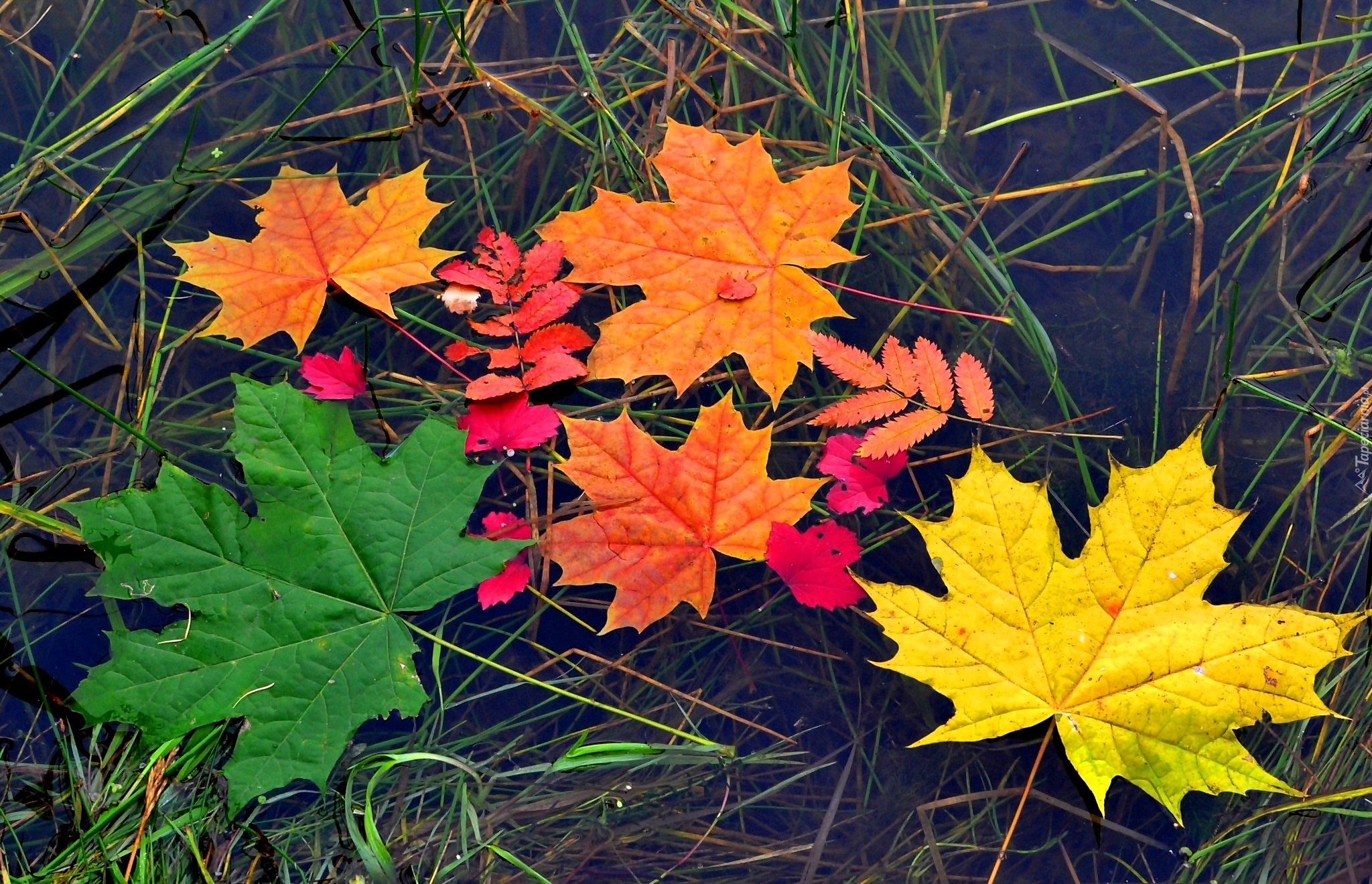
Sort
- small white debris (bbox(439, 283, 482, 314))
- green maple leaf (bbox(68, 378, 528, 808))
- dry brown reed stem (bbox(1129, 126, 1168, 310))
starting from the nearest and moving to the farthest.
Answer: green maple leaf (bbox(68, 378, 528, 808)) < small white debris (bbox(439, 283, 482, 314)) < dry brown reed stem (bbox(1129, 126, 1168, 310))

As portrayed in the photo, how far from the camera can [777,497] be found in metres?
1.93

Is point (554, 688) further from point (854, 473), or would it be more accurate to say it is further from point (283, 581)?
point (854, 473)

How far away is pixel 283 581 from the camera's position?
5.84 ft

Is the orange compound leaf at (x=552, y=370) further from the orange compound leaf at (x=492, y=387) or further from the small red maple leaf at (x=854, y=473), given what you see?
→ the small red maple leaf at (x=854, y=473)

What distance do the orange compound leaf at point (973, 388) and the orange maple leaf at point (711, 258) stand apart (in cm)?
29

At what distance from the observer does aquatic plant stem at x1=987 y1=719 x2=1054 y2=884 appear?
6.52 ft

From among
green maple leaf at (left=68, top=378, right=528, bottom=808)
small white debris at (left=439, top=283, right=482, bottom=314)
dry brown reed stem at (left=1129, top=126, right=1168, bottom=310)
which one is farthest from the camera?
dry brown reed stem at (left=1129, top=126, right=1168, bottom=310)

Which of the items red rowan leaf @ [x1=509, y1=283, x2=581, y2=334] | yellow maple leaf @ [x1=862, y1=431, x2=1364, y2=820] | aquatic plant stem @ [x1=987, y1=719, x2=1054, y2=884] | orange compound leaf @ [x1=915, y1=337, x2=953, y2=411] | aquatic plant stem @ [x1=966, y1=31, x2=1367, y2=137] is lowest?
aquatic plant stem @ [x1=987, y1=719, x2=1054, y2=884]

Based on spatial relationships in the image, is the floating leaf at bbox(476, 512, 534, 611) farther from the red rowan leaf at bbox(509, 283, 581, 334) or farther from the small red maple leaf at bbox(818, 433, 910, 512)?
the small red maple leaf at bbox(818, 433, 910, 512)

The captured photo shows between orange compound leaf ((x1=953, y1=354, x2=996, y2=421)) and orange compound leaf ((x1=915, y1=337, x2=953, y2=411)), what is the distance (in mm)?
27

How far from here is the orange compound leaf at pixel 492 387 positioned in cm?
200

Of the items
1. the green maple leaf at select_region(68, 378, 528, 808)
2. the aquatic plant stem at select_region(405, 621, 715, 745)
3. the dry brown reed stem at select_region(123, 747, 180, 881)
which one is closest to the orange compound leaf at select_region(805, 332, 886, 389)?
the green maple leaf at select_region(68, 378, 528, 808)

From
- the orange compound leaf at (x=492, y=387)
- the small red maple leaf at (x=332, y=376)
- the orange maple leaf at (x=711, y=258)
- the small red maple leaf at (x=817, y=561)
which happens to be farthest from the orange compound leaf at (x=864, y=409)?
the small red maple leaf at (x=332, y=376)

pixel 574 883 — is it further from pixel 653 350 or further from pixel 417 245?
pixel 417 245
